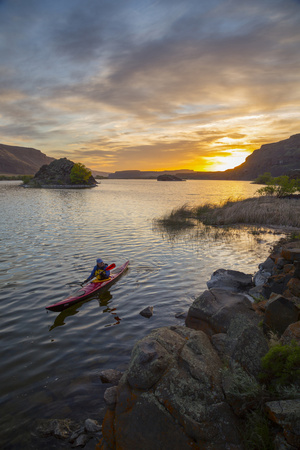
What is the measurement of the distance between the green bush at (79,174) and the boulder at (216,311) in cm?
12135

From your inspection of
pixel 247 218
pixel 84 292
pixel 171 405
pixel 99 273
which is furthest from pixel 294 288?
pixel 247 218

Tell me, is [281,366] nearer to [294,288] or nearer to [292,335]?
[292,335]

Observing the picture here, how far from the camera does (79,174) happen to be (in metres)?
122

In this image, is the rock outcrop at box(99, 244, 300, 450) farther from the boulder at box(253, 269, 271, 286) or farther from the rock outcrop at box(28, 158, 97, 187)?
the rock outcrop at box(28, 158, 97, 187)

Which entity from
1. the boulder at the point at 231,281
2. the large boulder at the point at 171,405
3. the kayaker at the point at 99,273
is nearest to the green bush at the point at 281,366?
the large boulder at the point at 171,405

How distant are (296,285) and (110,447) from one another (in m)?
6.18

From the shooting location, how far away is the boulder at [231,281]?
11.5 m

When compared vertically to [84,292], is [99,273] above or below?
above

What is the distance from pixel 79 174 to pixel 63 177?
9.19 m

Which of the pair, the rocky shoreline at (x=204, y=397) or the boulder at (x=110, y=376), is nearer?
the rocky shoreline at (x=204, y=397)

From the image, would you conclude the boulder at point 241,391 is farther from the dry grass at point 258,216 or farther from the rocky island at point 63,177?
the rocky island at point 63,177

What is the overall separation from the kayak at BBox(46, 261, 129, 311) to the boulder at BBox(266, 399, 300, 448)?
26.0 ft

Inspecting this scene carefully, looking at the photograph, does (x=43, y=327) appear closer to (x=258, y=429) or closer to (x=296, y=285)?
(x=258, y=429)

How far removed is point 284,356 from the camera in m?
4.35
